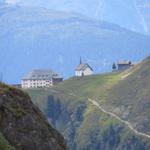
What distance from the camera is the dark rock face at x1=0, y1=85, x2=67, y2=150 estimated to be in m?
39.1

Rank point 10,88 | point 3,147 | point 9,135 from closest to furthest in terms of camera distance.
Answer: point 3,147 < point 9,135 < point 10,88

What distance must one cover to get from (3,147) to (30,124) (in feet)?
17.4

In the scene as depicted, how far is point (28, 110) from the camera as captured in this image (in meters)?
41.0

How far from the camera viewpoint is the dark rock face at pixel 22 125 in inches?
1539

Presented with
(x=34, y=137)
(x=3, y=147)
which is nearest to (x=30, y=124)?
(x=34, y=137)

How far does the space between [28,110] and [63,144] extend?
2.87m

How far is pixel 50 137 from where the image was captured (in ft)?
133

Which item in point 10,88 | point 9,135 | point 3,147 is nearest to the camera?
point 3,147

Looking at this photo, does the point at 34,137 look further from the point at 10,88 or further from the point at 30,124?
the point at 10,88

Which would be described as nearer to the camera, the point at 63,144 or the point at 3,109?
the point at 3,109

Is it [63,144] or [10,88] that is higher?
[10,88]

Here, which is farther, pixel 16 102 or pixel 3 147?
pixel 16 102

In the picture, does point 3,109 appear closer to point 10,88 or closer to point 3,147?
point 10,88

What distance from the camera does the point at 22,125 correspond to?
39719mm
